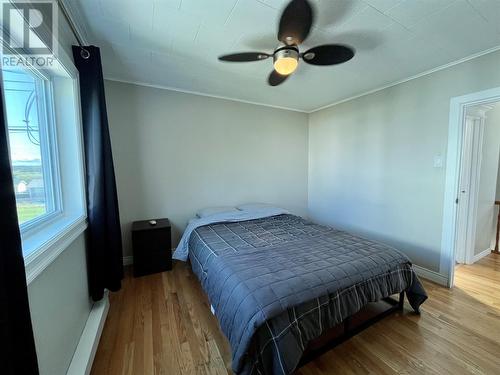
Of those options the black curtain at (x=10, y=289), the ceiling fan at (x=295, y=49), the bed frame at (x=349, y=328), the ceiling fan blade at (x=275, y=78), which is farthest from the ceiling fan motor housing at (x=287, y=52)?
the bed frame at (x=349, y=328)

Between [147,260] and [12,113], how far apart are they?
195cm

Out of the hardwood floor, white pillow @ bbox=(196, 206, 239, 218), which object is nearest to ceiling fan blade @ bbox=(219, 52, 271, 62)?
white pillow @ bbox=(196, 206, 239, 218)

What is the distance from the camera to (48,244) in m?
1.12

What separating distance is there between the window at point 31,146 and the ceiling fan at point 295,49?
4.19 ft

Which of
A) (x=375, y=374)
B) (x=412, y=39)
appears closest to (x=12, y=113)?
(x=375, y=374)

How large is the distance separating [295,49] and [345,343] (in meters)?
2.25

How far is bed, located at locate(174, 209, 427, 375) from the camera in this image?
1231 millimetres

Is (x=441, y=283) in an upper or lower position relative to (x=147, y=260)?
lower

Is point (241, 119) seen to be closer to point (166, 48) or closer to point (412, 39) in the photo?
point (166, 48)

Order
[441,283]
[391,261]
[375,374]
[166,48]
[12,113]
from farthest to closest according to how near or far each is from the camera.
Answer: [441,283] < [166,48] < [391,261] < [375,374] < [12,113]

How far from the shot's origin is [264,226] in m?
2.75

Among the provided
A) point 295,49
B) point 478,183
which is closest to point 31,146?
point 295,49

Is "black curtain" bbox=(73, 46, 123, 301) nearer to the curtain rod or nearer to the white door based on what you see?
the curtain rod

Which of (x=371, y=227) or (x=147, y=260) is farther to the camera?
(x=371, y=227)
